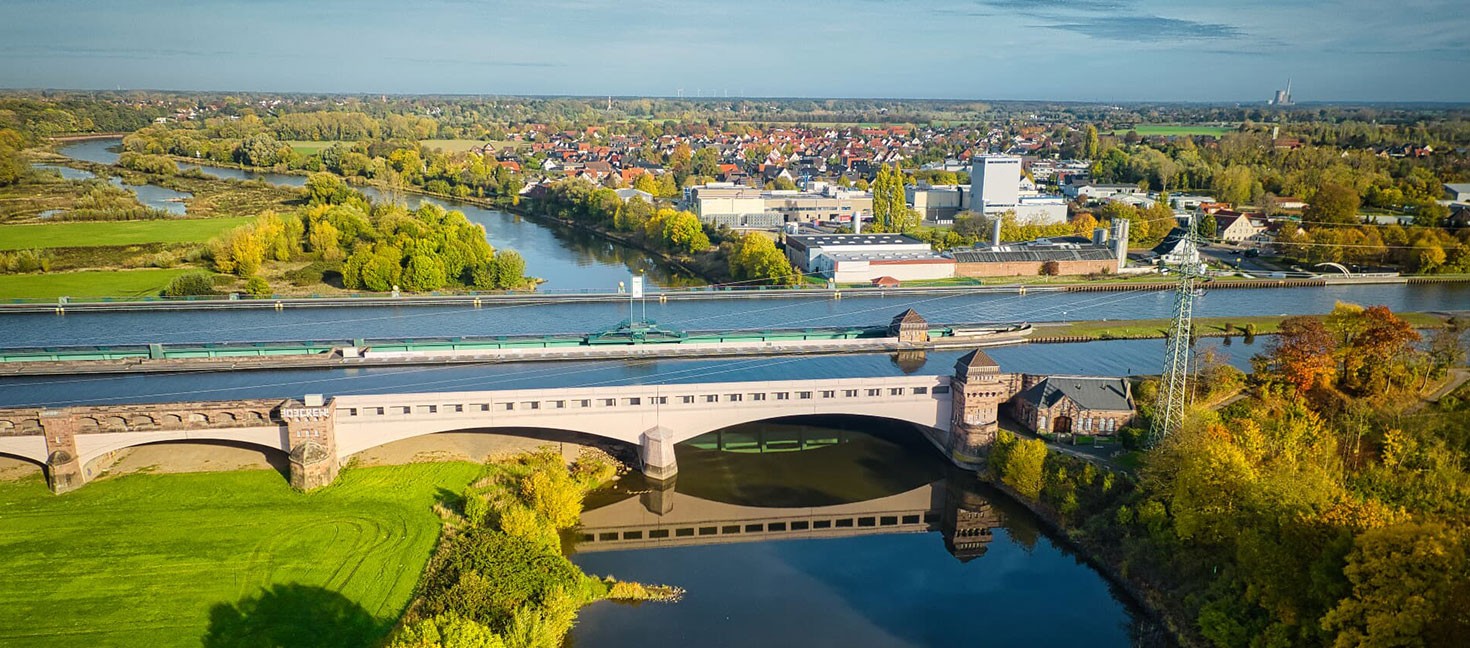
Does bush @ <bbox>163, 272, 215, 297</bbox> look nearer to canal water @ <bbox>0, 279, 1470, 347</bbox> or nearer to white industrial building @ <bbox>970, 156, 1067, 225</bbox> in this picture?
canal water @ <bbox>0, 279, 1470, 347</bbox>

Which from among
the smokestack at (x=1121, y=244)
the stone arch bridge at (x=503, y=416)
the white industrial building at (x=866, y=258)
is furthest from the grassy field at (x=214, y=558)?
the smokestack at (x=1121, y=244)

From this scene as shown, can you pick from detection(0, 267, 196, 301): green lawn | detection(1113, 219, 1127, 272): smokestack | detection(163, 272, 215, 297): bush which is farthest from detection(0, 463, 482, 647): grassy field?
detection(1113, 219, 1127, 272): smokestack

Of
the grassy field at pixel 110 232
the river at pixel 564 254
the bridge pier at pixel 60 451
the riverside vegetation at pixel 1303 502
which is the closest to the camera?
the riverside vegetation at pixel 1303 502

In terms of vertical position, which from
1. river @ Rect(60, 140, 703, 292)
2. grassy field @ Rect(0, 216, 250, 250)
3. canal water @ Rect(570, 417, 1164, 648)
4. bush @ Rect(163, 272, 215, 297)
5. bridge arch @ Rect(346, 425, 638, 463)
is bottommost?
canal water @ Rect(570, 417, 1164, 648)

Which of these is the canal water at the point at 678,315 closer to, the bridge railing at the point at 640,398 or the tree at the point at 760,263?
the tree at the point at 760,263

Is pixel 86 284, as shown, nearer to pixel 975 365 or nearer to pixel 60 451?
pixel 60 451

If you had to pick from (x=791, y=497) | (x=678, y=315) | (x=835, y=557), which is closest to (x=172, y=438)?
(x=791, y=497)
